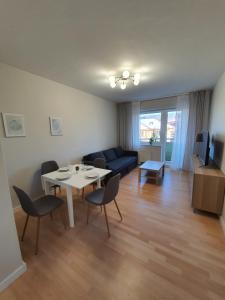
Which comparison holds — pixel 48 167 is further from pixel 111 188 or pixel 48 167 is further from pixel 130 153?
pixel 130 153

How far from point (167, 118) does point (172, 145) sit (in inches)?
37.5

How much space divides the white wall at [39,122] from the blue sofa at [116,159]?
0.33 m

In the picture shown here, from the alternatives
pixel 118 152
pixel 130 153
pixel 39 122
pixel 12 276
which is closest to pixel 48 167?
pixel 39 122

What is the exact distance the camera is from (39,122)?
2654 mm

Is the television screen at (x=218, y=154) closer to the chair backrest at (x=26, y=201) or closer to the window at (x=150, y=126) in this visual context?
the window at (x=150, y=126)

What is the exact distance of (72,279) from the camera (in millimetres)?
1293

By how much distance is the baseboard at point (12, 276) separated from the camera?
1.22 m

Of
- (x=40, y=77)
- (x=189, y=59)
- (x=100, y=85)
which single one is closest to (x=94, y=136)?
(x=100, y=85)

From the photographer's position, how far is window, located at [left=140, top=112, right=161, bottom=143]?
4793 millimetres

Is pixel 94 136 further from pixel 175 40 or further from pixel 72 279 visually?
pixel 72 279

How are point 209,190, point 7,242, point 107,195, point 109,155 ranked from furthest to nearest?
point 109,155
point 209,190
point 107,195
point 7,242

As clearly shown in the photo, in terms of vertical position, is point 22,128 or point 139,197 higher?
point 22,128

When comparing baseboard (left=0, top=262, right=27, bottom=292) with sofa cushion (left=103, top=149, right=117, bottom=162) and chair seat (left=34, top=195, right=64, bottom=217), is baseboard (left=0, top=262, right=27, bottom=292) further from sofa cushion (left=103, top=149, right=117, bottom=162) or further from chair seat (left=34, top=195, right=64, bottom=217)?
sofa cushion (left=103, top=149, right=117, bottom=162)

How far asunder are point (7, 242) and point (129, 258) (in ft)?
4.16
